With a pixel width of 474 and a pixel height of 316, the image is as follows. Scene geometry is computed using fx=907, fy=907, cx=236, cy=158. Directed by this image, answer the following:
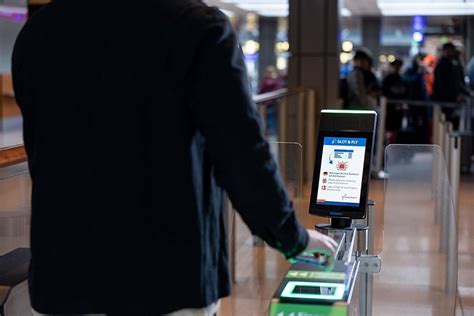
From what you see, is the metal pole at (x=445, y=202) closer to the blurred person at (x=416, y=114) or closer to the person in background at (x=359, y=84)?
the person in background at (x=359, y=84)

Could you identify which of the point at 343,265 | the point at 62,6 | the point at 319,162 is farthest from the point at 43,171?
the point at 319,162

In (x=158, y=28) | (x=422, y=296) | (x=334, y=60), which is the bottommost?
(x=422, y=296)

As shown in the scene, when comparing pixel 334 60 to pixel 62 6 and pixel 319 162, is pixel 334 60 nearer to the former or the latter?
pixel 319 162

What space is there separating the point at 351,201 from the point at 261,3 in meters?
15.9

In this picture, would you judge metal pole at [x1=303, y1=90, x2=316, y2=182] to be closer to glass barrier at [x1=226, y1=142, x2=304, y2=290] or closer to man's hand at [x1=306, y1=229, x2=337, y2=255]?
glass barrier at [x1=226, y1=142, x2=304, y2=290]

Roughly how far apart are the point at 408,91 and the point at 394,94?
0.37m

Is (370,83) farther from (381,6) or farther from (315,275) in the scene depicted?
(381,6)

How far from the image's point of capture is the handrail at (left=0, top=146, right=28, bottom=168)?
2.81 meters

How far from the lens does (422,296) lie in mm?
5016

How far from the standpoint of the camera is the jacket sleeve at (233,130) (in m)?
1.67

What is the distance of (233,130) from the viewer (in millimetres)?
1672

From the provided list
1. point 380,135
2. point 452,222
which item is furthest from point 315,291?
point 380,135

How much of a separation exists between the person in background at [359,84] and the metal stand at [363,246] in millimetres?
7063

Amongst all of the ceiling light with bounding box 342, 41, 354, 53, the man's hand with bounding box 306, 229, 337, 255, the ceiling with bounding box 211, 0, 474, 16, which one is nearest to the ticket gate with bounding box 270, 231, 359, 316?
the man's hand with bounding box 306, 229, 337, 255
